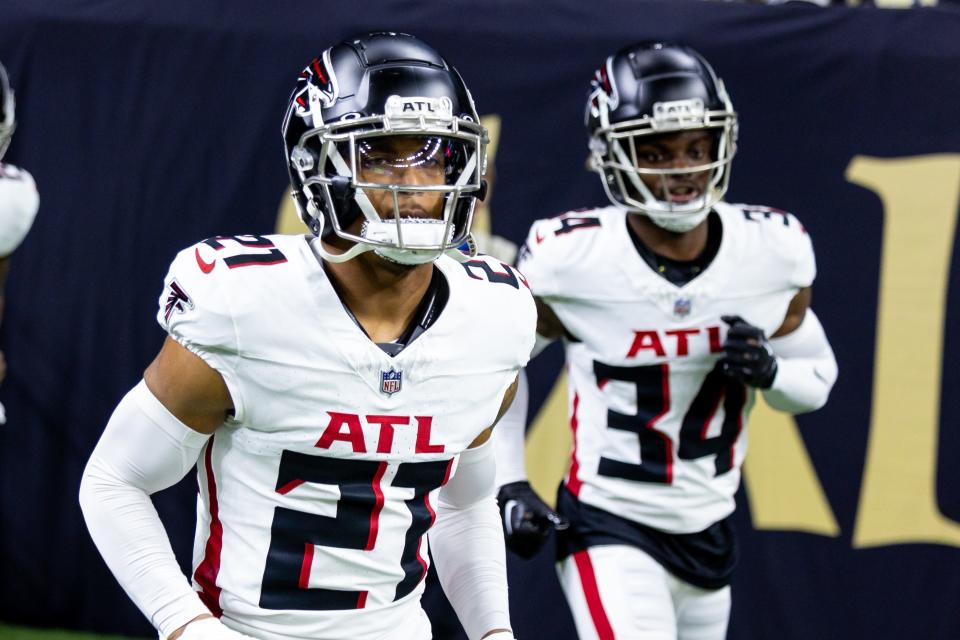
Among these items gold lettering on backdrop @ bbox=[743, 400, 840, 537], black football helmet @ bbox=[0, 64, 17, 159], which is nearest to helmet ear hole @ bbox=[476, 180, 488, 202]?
black football helmet @ bbox=[0, 64, 17, 159]

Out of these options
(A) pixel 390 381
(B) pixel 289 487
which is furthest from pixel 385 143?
(B) pixel 289 487

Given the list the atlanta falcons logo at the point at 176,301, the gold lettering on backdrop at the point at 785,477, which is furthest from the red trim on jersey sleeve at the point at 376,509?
the gold lettering on backdrop at the point at 785,477

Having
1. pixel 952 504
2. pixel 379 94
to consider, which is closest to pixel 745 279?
pixel 379 94

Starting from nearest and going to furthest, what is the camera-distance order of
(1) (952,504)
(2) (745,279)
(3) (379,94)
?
(3) (379,94)
(2) (745,279)
(1) (952,504)

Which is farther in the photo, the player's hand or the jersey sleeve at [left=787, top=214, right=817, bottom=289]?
the jersey sleeve at [left=787, top=214, right=817, bottom=289]

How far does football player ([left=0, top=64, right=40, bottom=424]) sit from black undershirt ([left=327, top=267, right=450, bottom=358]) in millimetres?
2090

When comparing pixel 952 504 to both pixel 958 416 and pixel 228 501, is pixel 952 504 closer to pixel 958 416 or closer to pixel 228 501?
pixel 958 416

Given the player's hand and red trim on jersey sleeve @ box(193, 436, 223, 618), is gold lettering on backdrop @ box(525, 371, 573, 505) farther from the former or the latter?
the player's hand

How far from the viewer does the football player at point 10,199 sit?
3590 mm

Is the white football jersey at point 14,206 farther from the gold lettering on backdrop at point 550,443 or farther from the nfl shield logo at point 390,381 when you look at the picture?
the nfl shield logo at point 390,381

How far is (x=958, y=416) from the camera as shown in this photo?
3928mm

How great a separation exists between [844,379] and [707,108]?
142 centimetres

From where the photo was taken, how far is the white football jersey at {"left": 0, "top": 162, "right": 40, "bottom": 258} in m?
3.66

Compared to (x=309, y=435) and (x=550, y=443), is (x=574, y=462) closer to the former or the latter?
(x=550, y=443)
